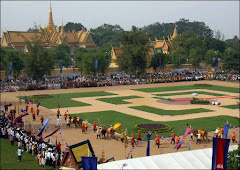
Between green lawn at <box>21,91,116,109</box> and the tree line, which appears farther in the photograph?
the tree line

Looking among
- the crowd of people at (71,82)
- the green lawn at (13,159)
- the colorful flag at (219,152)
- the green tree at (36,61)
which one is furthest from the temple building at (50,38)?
the colorful flag at (219,152)

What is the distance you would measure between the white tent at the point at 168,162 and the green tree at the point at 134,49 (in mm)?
52679

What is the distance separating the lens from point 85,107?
42406mm

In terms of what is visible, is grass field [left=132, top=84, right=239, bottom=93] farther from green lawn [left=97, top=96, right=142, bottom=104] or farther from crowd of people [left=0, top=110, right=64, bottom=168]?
crowd of people [left=0, top=110, right=64, bottom=168]

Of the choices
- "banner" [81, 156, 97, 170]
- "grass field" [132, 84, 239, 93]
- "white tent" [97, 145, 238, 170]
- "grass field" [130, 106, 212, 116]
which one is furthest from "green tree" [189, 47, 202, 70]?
"banner" [81, 156, 97, 170]

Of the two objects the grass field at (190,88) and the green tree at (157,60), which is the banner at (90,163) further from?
the green tree at (157,60)

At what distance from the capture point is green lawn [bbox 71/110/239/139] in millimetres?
31920

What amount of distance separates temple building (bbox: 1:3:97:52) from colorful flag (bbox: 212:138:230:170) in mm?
92936

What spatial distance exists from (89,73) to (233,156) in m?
54.3

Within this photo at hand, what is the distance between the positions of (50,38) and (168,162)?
103673 mm

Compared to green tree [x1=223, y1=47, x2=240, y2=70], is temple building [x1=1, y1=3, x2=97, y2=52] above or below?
above

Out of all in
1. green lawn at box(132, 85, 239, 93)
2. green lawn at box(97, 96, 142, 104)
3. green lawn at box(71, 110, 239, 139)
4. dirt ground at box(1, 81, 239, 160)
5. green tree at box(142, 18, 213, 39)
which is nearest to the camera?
dirt ground at box(1, 81, 239, 160)

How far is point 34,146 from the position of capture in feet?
77.2

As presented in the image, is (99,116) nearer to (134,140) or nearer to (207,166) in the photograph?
(134,140)
